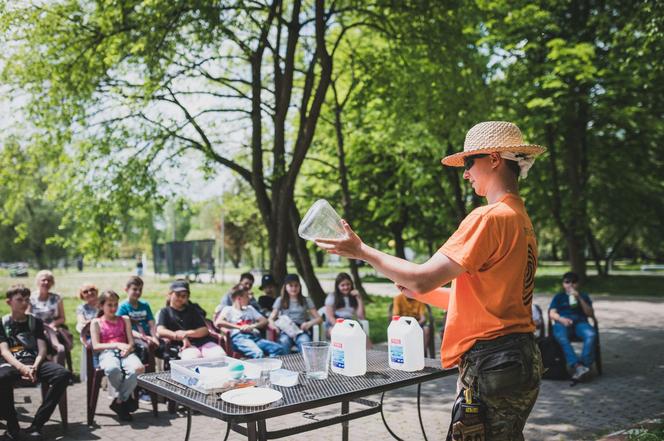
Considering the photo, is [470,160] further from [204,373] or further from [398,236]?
[398,236]

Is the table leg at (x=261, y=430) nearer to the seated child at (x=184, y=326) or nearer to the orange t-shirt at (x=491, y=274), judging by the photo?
the orange t-shirt at (x=491, y=274)

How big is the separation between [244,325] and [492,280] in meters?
5.84

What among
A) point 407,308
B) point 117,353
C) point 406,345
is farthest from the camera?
point 407,308

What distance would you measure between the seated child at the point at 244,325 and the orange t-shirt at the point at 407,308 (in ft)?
5.95

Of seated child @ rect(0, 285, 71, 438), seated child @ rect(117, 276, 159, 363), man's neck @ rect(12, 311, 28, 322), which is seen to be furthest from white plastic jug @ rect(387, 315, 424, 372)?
man's neck @ rect(12, 311, 28, 322)

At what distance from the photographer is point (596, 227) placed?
28781 millimetres

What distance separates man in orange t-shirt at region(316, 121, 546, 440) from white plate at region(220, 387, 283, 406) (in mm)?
1264

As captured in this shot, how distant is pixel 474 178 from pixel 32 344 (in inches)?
218

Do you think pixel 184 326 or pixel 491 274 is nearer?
pixel 491 274

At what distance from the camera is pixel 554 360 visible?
748 cm

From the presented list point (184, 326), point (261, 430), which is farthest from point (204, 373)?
point (184, 326)

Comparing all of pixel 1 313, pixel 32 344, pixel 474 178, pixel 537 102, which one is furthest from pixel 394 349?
pixel 1 313

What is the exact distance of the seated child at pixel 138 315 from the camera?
22.6 ft

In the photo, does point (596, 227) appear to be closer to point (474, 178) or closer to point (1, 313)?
point (1, 313)
